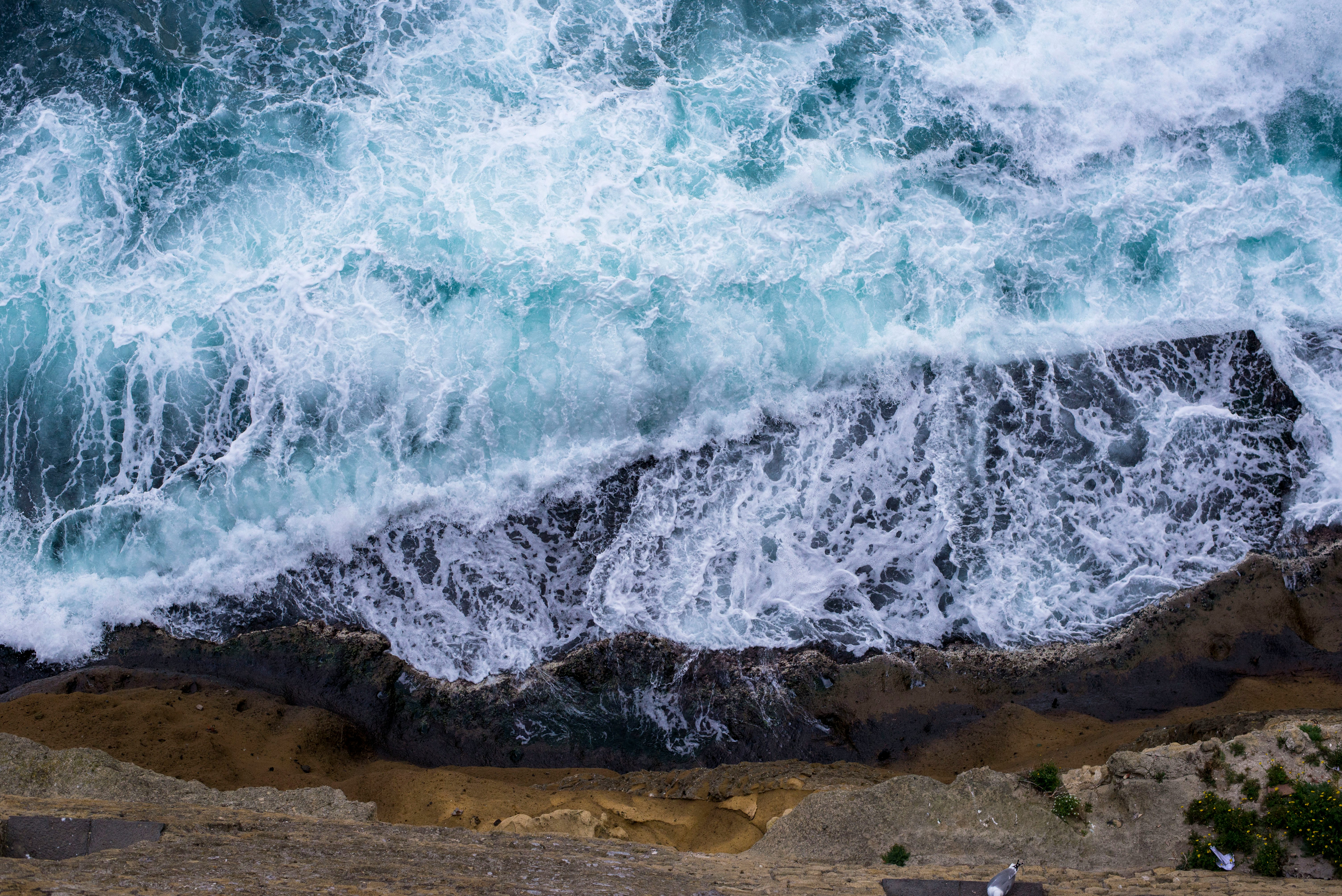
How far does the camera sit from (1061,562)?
14.5 m

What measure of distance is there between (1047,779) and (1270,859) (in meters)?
2.62

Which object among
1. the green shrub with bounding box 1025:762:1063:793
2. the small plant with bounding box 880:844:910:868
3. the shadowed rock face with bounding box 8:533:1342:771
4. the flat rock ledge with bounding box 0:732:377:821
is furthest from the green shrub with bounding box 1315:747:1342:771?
the flat rock ledge with bounding box 0:732:377:821

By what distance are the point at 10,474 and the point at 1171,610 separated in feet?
76.4

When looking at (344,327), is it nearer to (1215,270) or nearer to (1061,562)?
(1061,562)

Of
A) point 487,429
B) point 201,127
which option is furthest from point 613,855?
point 201,127

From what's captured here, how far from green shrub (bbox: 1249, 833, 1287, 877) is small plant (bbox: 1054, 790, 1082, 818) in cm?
204

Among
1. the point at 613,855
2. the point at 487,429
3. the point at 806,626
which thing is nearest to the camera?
the point at 613,855

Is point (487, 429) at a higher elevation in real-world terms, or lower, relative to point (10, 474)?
higher

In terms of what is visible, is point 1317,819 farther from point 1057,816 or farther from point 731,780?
point 731,780

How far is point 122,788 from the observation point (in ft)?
36.9

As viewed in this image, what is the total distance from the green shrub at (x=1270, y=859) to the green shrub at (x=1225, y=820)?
0.13 metres

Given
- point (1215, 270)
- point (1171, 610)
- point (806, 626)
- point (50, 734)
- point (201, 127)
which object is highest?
point (201, 127)

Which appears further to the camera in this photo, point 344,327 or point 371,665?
point 344,327

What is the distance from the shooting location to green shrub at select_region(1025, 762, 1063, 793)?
36.1 feet
